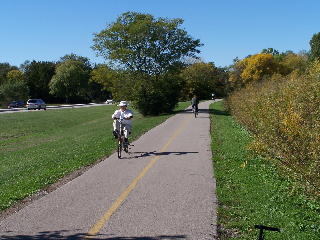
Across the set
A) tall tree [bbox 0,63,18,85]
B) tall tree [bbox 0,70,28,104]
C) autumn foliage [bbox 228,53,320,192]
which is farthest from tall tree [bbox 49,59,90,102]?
autumn foliage [bbox 228,53,320,192]

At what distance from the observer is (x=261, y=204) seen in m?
8.16

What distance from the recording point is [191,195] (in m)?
9.17

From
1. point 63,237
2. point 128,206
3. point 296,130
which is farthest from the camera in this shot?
point 128,206

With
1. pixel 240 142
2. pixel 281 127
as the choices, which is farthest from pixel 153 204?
pixel 240 142

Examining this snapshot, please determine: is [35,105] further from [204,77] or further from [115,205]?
[115,205]

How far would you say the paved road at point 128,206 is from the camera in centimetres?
686

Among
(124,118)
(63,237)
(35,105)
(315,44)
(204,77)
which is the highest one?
(315,44)

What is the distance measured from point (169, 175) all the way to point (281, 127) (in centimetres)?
370

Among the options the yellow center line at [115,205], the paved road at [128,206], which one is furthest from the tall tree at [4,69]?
the paved road at [128,206]

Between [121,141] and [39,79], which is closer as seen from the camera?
[121,141]

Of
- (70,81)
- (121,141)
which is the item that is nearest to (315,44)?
(70,81)

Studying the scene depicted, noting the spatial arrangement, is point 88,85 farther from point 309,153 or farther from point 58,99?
point 309,153

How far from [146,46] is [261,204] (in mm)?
38866

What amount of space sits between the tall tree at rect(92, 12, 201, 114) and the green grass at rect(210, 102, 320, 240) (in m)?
33.0
